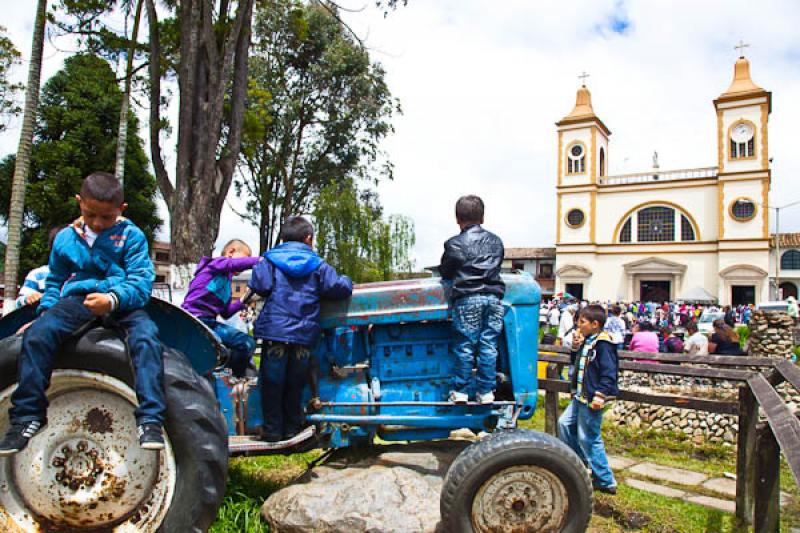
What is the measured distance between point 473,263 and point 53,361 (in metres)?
2.14

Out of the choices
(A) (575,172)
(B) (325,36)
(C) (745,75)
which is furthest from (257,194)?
(C) (745,75)

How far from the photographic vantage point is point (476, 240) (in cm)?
339

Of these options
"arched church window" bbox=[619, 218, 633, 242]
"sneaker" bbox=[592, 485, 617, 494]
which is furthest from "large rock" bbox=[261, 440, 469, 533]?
"arched church window" bbox=[619, 218, 633, 242]

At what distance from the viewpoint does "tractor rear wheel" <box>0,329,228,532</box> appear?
2660 millimetres

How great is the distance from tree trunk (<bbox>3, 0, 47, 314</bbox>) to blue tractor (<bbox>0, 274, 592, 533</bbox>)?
495 centimetres

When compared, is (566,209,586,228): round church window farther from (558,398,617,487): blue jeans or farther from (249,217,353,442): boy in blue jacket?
(249,217,353,442): boy in blue jacket

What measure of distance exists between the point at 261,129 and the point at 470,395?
7.28m

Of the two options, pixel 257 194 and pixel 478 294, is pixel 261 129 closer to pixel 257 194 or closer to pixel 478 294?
pixel 478 294

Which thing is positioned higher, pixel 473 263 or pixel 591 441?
pixel 473 263

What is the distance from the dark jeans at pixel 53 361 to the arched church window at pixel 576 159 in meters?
47.2

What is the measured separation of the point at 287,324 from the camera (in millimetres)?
3168

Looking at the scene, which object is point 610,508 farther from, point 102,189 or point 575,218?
point 575,218

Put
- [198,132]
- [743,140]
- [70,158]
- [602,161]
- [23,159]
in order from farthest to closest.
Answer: [602,161], [743,140], [70,158], [23,159], [198,132]

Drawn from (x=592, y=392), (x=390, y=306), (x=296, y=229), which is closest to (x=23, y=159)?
(x=296, y=229)
